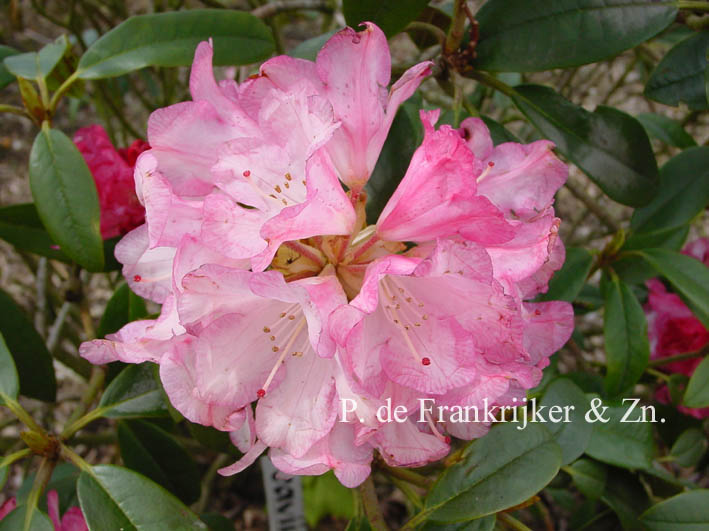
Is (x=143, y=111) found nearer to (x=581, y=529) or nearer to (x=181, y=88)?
(x=181, y=88)

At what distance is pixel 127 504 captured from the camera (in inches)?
30.3

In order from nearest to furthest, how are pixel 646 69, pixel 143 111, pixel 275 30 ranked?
1. pixel 275 30
2. pixel 646 69
3. pixel 143 111

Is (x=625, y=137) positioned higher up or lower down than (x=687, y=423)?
higher up

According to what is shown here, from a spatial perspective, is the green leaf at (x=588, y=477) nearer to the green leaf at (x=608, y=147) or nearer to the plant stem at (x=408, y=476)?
the plant stem at (x=408, y=476)

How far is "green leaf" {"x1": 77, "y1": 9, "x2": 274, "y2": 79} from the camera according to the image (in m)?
0.88

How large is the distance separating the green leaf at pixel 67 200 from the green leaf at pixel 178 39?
134 mm

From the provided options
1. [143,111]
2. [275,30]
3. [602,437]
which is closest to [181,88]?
[143,111]

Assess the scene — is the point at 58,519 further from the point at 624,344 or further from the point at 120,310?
the point at 624,344

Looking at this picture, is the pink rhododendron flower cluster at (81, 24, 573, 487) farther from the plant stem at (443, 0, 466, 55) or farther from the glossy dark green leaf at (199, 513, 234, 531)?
the glossy dark green leaf at (199, 513, 234, 531)

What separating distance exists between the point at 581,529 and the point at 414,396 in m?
0.77

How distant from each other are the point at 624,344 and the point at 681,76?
431mm

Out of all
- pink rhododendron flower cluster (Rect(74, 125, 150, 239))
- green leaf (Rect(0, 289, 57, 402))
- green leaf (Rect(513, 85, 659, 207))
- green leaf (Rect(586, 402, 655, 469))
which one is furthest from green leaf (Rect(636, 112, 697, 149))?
green leaf (Rect(0, 289, 57, 402))

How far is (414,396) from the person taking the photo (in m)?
0.67

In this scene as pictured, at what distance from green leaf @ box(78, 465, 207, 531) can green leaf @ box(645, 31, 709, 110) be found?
901mm
